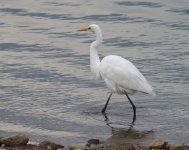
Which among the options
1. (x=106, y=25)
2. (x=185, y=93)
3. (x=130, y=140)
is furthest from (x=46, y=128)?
(x=106, y=25)

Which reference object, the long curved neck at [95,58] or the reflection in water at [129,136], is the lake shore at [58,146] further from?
the long curved neck at [95,58]

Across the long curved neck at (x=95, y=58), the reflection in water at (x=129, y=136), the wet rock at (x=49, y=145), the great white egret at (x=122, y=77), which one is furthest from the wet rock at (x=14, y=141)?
the long curved neck at (x=95, y=58)

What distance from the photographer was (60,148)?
34.1ft

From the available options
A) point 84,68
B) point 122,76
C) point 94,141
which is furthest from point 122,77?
point 84,68

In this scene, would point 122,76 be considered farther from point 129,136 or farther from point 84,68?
point 84,68

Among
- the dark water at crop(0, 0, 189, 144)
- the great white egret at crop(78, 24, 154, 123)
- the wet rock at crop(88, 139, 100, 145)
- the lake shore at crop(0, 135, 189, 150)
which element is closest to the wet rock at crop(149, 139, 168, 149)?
the lake shore at crop(0, 135, 189, 150)

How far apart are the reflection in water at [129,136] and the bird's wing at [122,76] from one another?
898mm

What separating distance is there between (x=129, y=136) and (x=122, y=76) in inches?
67.8

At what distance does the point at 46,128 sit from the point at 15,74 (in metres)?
3.69

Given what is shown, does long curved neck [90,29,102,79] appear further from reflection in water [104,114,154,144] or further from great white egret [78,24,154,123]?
reflection in water [104,114,154,144]

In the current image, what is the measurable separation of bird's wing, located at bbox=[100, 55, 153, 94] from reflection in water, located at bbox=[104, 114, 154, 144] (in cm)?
90

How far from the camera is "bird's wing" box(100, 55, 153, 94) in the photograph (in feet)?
42.7

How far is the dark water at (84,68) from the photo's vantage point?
12.2 meters

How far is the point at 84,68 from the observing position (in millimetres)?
16016
